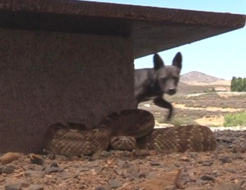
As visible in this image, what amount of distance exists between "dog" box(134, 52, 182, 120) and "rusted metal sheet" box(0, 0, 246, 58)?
3.20m

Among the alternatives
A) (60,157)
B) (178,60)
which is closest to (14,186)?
(60,157)

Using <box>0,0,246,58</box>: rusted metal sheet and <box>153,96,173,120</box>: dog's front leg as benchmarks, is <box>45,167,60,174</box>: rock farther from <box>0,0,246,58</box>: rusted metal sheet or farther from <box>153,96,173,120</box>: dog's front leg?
<box>153,96,173,120</box>: dog's front leg

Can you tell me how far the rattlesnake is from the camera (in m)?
6.59

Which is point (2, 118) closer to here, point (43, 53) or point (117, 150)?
point (43, 53)

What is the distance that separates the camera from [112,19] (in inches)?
263

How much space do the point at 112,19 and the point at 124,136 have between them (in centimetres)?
137

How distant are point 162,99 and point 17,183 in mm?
7543

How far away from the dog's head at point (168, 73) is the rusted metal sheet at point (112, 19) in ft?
10.3

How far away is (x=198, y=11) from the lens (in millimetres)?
7082

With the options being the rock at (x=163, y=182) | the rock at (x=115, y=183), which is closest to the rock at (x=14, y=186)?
the rock at (x=115, y=183)

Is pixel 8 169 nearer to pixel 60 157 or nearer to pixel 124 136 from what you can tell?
pixel 60 157

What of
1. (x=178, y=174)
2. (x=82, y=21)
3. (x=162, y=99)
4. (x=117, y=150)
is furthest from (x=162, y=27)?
(x=162, y=99)

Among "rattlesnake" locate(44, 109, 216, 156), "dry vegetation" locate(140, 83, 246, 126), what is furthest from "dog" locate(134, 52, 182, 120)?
"dry vegetation" locate(140, 83, 246, 126)

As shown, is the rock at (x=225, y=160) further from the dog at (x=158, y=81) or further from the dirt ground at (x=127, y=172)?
the dog at (x=158, y=81)
